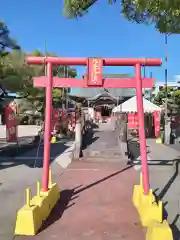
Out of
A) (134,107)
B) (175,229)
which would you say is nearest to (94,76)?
(175,229)

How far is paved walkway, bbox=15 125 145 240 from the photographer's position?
5.88m

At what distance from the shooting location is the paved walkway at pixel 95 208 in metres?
5.88

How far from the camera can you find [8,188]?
31.2 feet

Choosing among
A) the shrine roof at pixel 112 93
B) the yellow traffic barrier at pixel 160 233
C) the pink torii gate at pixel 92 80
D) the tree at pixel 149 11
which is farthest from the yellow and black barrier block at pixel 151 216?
the shrine roof at pixel 112 93

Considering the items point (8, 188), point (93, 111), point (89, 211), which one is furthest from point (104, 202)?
point (93, 111)

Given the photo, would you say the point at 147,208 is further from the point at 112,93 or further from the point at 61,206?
the point at 112,93

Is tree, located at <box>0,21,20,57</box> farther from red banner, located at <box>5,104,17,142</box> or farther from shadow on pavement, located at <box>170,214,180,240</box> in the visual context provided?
shadow on pavement, located at <box>170,214,180,240</box>

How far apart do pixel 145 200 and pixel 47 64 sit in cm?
373

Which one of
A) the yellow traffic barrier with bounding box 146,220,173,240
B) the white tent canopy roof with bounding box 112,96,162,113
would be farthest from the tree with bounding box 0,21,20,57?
the yellow traffic barrier with bounding box 146,220,173,240

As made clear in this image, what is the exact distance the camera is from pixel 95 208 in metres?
7.45

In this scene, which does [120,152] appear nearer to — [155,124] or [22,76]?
[155,124]

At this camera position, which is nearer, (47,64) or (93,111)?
(47,64)

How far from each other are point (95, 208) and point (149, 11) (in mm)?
4257

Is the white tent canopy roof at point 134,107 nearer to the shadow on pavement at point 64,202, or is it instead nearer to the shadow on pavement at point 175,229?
the shadow on pavement at point 64,202
